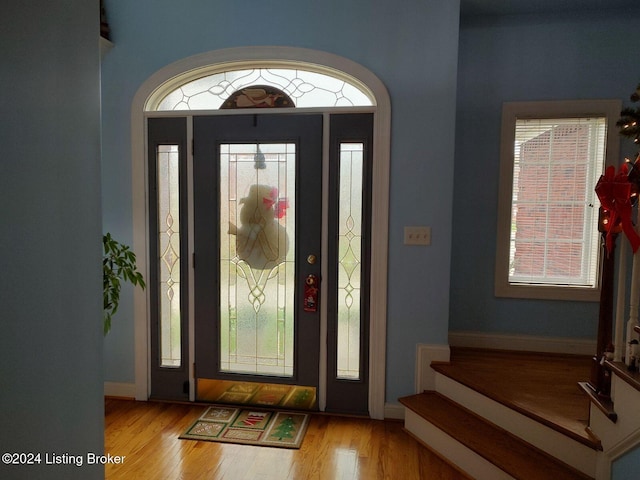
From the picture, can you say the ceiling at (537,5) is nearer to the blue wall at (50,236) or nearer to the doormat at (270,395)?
the blue wall at (50,236)

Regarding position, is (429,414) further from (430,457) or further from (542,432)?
(542,432)

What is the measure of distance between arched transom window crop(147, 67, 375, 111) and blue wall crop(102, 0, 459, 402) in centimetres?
18

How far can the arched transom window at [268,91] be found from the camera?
2842 millimetres

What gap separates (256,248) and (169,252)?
2.20 ft

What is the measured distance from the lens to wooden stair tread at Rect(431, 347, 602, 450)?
205 centimetres

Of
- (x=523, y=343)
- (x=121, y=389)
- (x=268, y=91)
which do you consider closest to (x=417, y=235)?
(x=523, y=343)

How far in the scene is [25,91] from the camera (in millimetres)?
803

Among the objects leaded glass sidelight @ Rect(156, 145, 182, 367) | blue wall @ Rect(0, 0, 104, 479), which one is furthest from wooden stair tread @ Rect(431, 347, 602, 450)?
blue wall @ Rect(0, 0, 104, 479)

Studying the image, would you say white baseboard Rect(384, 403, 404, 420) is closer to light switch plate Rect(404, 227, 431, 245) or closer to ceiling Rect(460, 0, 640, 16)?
light switch plate Rect(404, 227, 431, 245)

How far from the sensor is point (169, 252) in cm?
302

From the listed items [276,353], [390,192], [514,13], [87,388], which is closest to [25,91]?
[87,388]

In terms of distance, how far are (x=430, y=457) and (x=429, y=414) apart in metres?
0.23

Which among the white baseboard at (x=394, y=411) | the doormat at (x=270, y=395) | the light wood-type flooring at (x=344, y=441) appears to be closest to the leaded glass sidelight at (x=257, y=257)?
A: the doormat at (x=270, y=395)

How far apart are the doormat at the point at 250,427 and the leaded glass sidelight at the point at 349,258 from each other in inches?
18.5
